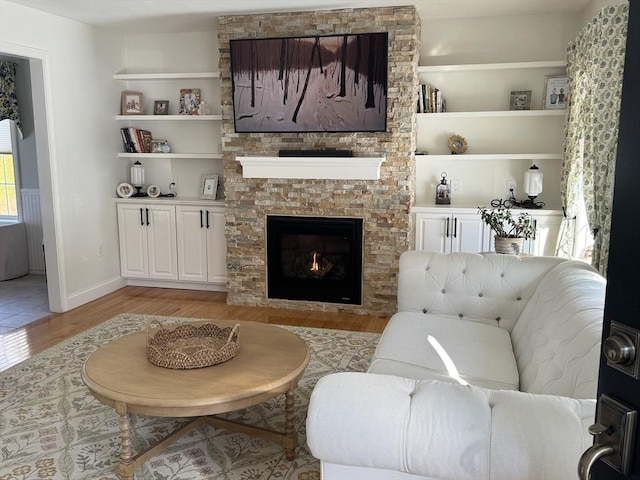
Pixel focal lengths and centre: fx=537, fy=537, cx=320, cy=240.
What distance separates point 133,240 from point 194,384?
3719mm

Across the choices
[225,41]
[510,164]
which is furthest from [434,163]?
[225,41]

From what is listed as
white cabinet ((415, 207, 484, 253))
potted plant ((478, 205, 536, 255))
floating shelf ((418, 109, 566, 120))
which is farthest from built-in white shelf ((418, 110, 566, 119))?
potted plant ((478, 205, 536, 255))

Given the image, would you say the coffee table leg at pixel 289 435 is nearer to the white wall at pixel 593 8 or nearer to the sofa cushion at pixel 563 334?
the sofa cushion at pixel 563 334

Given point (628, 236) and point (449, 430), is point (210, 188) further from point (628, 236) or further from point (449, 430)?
point (628, 236)

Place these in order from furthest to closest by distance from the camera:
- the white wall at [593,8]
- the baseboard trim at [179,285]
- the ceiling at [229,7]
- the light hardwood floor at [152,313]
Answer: the baseboard trim at [179,285] → the ceiling at [229,7] → the light hardwood floor at [152,313] → the white wall at [593,8]

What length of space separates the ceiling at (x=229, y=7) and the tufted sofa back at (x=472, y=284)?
7.73 ft

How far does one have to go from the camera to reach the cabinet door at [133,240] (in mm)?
5598

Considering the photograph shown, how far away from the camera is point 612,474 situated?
86 cm

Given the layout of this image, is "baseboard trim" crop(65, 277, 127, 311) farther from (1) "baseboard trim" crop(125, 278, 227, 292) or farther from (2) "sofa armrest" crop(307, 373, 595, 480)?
(2) "sofa armrest" crop(307, 373, 595, 480)

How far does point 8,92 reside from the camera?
5910 millimetres

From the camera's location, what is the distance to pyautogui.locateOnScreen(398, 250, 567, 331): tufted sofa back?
9.77 ft

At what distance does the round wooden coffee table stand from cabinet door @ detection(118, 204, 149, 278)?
9.69 ft

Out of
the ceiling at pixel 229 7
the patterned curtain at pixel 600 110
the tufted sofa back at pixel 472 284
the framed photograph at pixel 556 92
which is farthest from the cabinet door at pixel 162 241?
the patterned curtain at pixel 600 110

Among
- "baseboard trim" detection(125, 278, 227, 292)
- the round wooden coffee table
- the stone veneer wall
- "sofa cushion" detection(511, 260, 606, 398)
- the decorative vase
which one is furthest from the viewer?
"baseboard trim" detection(125, 278, 227, 292)
